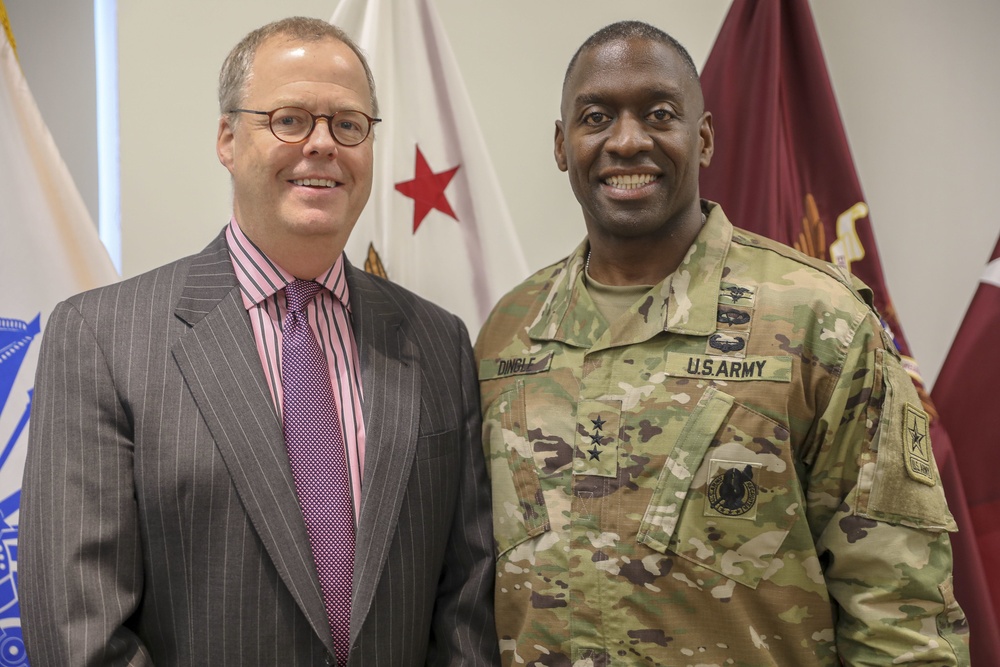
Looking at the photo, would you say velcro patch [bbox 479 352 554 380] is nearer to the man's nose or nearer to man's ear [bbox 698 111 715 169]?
the man's nose

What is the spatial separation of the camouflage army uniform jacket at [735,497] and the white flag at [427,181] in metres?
0.70

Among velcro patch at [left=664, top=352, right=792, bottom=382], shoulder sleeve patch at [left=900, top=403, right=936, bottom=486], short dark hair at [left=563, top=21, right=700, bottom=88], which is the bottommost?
shoulder sleeve patch at [left=900, top=403, right=936, bottom=486]

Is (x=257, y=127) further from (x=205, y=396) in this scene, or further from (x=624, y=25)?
(x=624, y=25)

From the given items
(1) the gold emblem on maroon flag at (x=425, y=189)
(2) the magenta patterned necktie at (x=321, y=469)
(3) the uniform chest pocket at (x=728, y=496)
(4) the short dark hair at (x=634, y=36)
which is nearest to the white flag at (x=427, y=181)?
(1) the gold emblem on maroon flag at (x=425, y=189)

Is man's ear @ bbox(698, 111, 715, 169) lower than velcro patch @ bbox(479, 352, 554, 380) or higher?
higher

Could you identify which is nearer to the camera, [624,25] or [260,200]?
[260,200]

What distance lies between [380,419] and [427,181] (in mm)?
927

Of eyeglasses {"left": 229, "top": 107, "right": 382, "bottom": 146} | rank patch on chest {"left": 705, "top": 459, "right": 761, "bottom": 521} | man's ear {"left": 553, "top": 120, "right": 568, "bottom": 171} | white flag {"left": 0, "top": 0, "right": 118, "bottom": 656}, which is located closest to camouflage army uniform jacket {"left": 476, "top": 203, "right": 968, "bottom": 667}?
rank patch on chest {"left": 705, "top": 459, "right": 761, "bottom": 521}

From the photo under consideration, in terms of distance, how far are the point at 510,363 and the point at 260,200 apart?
23.8 inches

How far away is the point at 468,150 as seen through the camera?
235cm

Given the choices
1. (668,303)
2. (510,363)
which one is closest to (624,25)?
(668,303)

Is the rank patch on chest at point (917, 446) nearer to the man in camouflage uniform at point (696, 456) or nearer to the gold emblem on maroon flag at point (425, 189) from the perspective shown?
the man in camouflage uniform at point (696, 456)

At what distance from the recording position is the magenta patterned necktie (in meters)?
1.46

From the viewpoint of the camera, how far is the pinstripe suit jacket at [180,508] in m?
1.36
